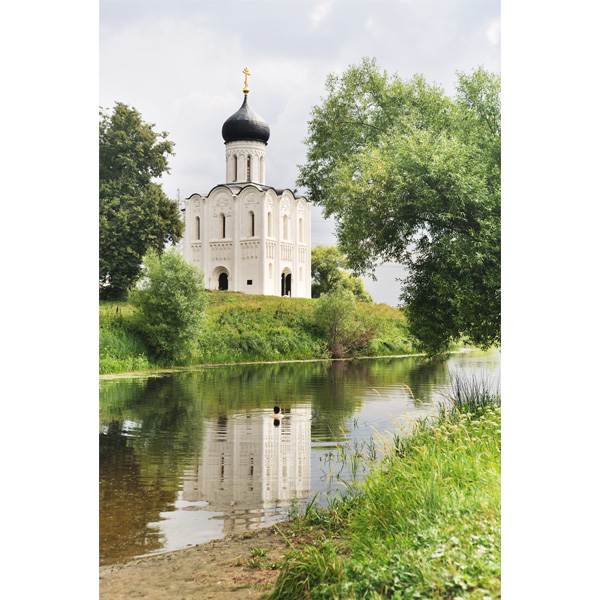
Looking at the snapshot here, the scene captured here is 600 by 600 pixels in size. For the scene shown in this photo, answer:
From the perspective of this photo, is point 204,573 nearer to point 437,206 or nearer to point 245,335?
point 437,206

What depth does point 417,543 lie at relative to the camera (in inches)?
136

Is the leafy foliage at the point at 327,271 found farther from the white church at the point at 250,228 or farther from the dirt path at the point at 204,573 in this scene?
the dirt path at the point at 204,573

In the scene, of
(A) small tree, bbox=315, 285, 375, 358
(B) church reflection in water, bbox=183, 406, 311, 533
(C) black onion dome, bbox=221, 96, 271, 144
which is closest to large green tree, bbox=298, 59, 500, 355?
(B) church reflection in water, bbox=183, 406, 311, 533

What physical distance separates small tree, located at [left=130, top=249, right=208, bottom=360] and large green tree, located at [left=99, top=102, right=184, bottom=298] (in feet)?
5.42

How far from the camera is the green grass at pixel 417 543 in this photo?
121 inches

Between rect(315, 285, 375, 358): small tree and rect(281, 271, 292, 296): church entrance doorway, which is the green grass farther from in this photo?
rect(315, 285, 375, 358): small tree

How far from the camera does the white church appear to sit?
20.8 meters

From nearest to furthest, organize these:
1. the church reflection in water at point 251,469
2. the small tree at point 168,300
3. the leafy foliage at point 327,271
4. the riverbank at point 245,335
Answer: the church reflection in water at point 251,469 → the riverbank at point 245,335 → the small tree at point 168,300 → the leafy foliage at point 327,271

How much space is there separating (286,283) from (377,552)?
19.8m

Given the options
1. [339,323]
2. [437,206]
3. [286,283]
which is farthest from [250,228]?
[437,206]

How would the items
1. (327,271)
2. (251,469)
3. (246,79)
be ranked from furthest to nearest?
(327,271)
(251,469)
(246,79)

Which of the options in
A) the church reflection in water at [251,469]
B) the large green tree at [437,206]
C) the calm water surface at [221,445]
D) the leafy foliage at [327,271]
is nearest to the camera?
the calm water surface at [221,445]

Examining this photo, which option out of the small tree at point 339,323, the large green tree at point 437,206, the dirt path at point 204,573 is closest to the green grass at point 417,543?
the dirt path at point 204,573
